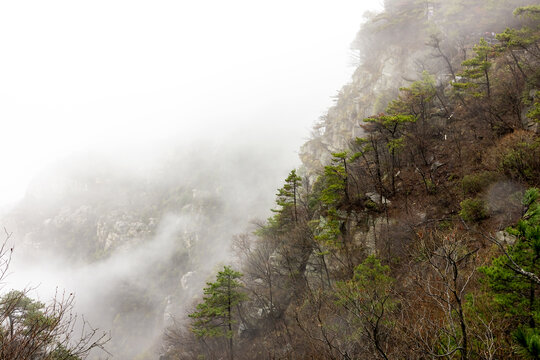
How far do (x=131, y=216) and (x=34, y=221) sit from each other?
2260 inches

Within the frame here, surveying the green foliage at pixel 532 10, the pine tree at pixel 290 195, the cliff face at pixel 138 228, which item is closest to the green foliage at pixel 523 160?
the green foliage at pixel 532 10

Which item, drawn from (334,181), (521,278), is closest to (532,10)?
(334,181)

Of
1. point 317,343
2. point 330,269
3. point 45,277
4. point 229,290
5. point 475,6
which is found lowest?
point 317,343

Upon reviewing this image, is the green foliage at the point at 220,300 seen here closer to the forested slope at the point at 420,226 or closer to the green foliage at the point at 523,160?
the forested slope at the point at 420,226

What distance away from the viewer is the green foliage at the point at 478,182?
40.3 feet

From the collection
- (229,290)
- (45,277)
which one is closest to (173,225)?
(45,277)

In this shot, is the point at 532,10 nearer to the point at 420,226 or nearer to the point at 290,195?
the point at 420,226

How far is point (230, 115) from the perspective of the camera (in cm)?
18938

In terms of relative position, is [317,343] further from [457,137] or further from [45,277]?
[45,277]

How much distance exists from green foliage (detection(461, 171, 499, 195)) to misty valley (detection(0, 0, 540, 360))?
0.23 ft

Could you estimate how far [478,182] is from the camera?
12922mm

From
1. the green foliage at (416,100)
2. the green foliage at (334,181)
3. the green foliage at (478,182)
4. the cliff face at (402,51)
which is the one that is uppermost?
the cliff face at (402,51)

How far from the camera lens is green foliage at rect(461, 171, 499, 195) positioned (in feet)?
40.3

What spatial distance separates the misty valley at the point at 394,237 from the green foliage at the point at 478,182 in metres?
0.07
